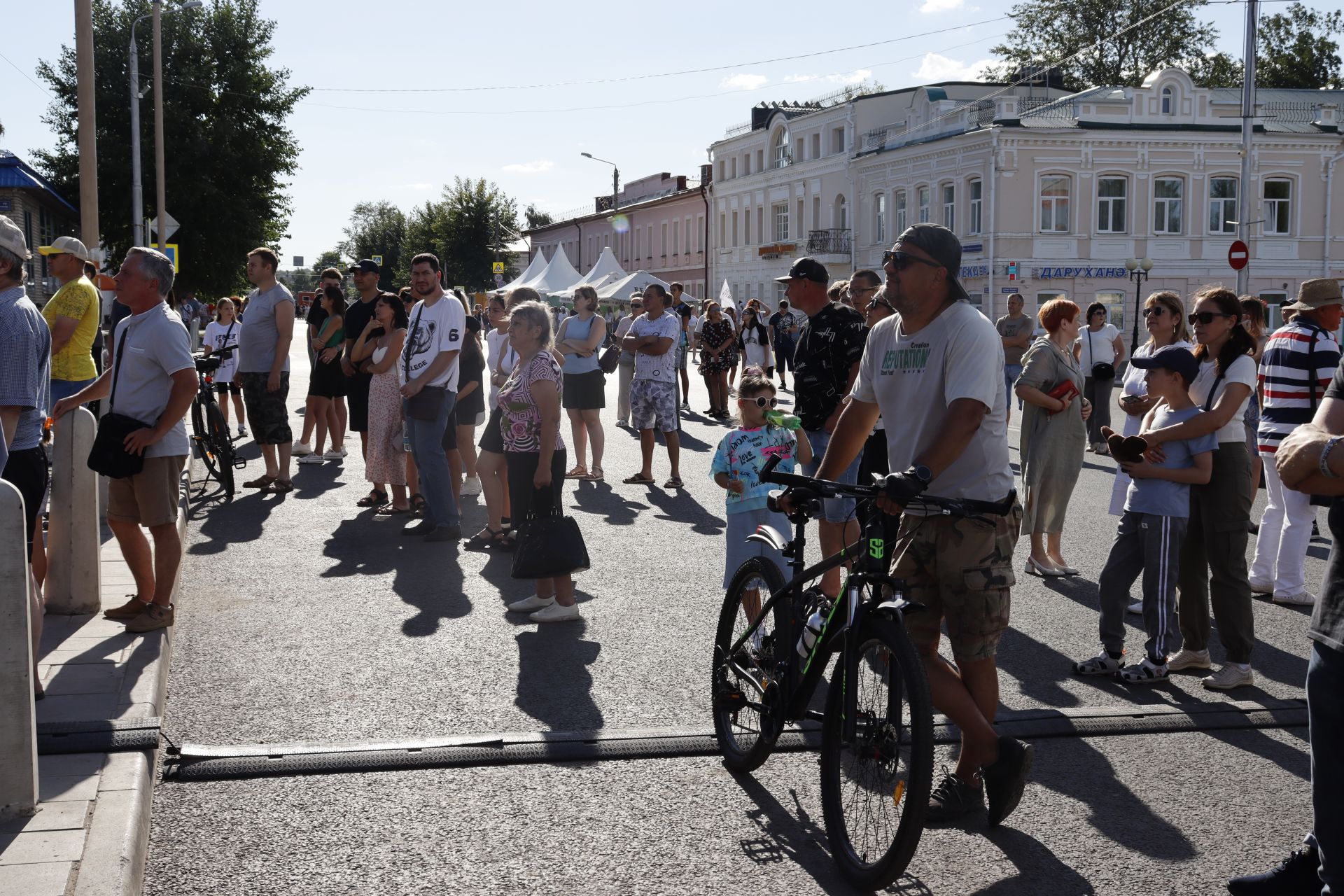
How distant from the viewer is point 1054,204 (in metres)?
46.0

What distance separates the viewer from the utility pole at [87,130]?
15.5 meters

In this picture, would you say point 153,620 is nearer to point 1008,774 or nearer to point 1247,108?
point 1008,774

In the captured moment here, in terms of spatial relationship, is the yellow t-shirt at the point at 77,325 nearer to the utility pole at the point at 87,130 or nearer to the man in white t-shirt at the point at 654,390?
the man in white t-shirt at the point at 654,390

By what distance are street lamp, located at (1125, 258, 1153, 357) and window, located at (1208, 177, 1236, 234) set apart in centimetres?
300

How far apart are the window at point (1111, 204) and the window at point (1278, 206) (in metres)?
5.32

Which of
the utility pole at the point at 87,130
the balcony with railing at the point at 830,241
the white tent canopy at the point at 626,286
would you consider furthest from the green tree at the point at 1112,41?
the utility pole at the point at 87,130

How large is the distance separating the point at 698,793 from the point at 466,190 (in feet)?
315

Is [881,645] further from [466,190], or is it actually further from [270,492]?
[466,190]

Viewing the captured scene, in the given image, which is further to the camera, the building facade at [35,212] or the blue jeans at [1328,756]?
the building facade at [35,212]

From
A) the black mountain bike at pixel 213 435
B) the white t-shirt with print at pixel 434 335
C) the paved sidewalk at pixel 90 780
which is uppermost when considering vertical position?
the white t-shirt with print at pixel 434 335

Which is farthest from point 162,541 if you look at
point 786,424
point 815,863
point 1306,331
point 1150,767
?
point 1306,331

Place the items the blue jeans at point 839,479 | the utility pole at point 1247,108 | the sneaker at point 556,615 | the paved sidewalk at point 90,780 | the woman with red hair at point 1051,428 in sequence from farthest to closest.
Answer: the utility pole at point 1247,108 < the woman with red hair at point 1051,428 < the sneaker at point 556,615 < the blue jeans at point 839,479 < the paved sidewalk at point 90,780

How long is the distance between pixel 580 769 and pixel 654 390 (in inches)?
336

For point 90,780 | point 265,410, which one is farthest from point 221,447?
point 90,780
